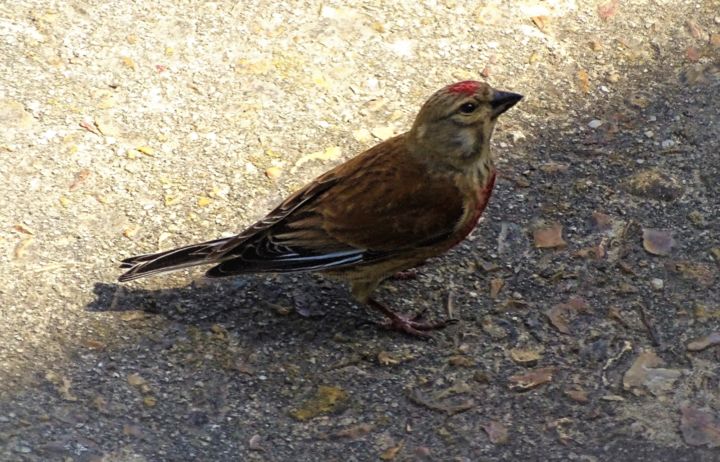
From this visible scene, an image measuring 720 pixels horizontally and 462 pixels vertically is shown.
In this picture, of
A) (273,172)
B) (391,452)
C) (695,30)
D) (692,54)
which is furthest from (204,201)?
(695,30)

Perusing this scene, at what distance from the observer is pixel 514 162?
5.30m

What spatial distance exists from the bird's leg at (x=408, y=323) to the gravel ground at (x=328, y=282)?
46 mm

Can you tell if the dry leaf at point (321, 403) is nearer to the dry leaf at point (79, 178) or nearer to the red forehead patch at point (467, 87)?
the red forehead patch at point (467, 87)

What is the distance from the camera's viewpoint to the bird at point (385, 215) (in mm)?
4508

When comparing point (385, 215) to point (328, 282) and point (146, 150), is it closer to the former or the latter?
point (328, 282)

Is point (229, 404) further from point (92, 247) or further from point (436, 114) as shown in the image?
point (436, 114)

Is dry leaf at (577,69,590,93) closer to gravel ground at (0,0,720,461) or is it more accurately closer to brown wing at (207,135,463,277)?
gravel ground at (0,0,720,461)

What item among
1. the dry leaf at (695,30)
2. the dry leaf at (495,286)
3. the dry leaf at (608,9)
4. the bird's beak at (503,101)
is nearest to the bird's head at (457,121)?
the bird's beak at (503,101)

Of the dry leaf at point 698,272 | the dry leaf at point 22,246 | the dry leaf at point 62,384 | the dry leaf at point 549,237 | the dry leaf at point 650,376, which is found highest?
the dry leaf at point 698,272

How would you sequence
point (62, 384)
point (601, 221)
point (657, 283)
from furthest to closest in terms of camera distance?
point (601, 221), point (657, 283), point (62, 384)

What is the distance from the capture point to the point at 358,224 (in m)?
4.52

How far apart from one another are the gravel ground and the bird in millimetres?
233

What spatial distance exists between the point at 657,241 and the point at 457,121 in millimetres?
976

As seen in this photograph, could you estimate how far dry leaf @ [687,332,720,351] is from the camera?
4.47m
